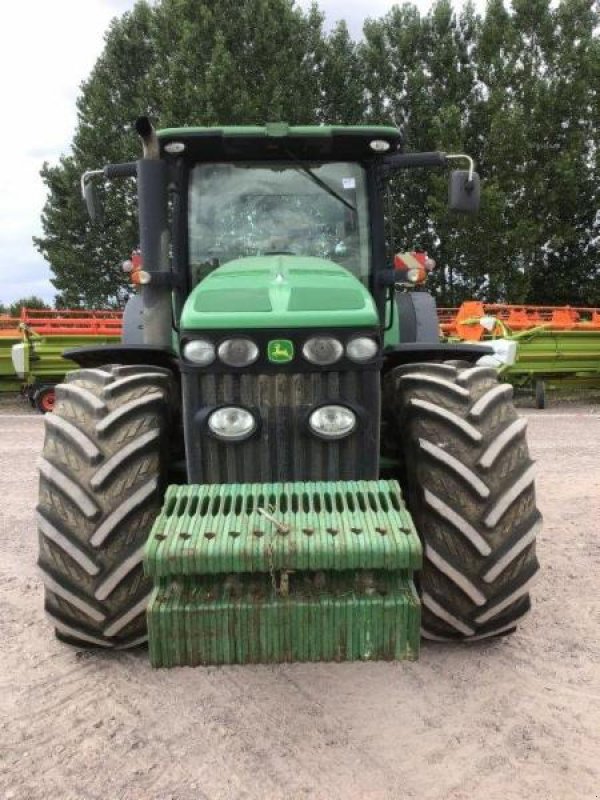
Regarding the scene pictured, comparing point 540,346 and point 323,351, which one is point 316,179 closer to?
point 323,351

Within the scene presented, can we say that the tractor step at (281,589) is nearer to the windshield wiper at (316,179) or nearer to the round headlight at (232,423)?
the round headlight at (232,423)

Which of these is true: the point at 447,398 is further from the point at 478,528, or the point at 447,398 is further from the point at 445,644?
the point at 445,644

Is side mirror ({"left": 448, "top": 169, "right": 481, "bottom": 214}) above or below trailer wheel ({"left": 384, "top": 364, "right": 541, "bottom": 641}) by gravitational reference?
above

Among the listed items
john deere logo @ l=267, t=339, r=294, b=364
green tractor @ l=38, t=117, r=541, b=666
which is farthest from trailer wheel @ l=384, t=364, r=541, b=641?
john deere logo @ l=267, t=339, r=294, b=364

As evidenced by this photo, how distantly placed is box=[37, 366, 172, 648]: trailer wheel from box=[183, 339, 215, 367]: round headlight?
0.94 feet

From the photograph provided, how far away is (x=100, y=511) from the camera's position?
8.60ft

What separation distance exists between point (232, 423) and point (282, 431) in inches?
7.7

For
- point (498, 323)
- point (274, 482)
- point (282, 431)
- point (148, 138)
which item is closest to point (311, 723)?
point (274, 482)

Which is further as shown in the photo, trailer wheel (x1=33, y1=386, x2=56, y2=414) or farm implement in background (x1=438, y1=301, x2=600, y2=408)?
farm implement in background (x1=438, y1=301, x2=600, y2=408)

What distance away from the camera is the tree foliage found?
20531 millimetres

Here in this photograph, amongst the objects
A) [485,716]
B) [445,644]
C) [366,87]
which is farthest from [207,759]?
[366,87]

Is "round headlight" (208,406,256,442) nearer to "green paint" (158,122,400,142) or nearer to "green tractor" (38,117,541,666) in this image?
"green tractor" (38,117,541,666)

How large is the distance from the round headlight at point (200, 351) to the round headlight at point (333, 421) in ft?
1.48

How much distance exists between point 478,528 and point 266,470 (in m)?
0.83
